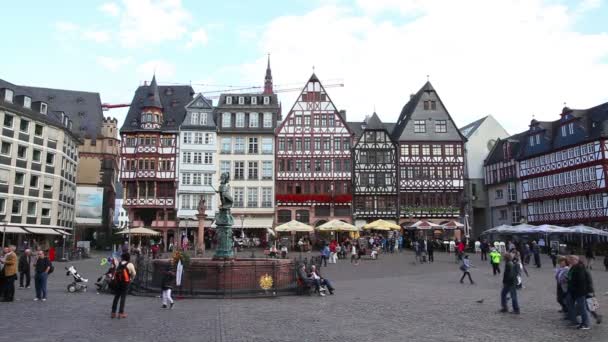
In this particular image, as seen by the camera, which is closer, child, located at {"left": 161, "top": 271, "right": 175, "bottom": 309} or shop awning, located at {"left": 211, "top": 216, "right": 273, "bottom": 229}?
child, located at {"left": 161, "top": 271, "right": 175, "bottom": 309}

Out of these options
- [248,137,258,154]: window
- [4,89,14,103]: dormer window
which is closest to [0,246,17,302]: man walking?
[4,89,14,103]: dormer window

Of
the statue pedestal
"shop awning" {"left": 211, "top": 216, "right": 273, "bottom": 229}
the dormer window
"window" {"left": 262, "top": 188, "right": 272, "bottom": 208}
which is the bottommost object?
the statue pedestal

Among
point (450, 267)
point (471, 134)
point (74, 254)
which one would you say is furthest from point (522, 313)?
point (471, 134)

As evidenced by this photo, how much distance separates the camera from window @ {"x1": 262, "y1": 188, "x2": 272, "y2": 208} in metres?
53.3

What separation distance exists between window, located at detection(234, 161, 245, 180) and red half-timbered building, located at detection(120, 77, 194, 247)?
19.4 ft

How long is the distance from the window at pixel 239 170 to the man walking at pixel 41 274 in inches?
1498

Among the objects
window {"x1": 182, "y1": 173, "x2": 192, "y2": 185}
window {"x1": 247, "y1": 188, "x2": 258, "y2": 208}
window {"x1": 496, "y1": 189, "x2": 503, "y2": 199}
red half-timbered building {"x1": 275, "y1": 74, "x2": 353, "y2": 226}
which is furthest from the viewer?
window {"x1": 496, "y1": 189, "x2": 503, "y2": 199}

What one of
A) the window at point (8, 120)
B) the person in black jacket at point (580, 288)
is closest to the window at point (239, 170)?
the window at point (8, 120)

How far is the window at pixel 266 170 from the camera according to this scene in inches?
2121

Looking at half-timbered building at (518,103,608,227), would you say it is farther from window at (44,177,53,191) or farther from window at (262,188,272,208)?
window at (44,177,53,191)

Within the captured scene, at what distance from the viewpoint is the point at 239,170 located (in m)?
54.1

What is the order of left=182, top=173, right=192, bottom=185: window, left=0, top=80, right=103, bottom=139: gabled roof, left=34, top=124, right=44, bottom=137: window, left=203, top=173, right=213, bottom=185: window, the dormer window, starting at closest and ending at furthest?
the dormer window < left=34, top=124, right=44, bottom=137: window < left=182, top=173, right=192, bottom=185: window < left=203, top=173, right=213, bottom=185: window < left=0, top=80, right=103, bottom=139: gabled roof

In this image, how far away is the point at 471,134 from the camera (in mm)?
61781

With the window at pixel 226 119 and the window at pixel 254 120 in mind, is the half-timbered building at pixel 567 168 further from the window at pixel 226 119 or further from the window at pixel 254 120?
the window at pixel 226 119
